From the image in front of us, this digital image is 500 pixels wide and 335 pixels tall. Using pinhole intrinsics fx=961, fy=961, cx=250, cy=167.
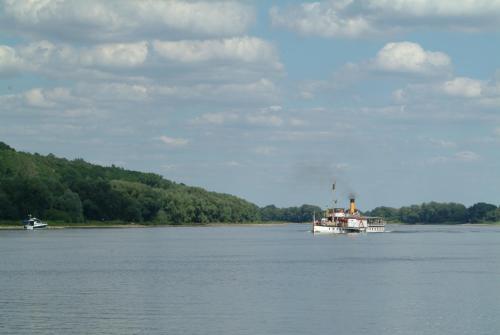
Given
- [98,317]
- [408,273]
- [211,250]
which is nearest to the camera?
[98,317]

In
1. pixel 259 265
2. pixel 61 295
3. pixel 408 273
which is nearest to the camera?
pixel 61 295

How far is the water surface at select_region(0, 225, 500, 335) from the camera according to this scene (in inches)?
2061

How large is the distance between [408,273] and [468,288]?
46.9 feet

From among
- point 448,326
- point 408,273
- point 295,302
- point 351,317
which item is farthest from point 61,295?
point 408,273

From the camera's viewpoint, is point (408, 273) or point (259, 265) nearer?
point (408, 273)

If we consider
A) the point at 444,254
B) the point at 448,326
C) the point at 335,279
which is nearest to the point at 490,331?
the point at 448,326

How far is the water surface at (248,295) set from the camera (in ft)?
172

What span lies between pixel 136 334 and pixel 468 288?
3188cm

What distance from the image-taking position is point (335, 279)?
7956 cm

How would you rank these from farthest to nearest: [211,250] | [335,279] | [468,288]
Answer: [211,250], [335,279], [468,288]

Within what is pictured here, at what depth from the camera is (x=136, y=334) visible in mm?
49188

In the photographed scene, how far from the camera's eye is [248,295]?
6700cm

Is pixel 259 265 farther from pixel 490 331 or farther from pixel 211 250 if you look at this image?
pixel 490 331

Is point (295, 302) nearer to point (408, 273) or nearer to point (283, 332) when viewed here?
point (283, 332)
